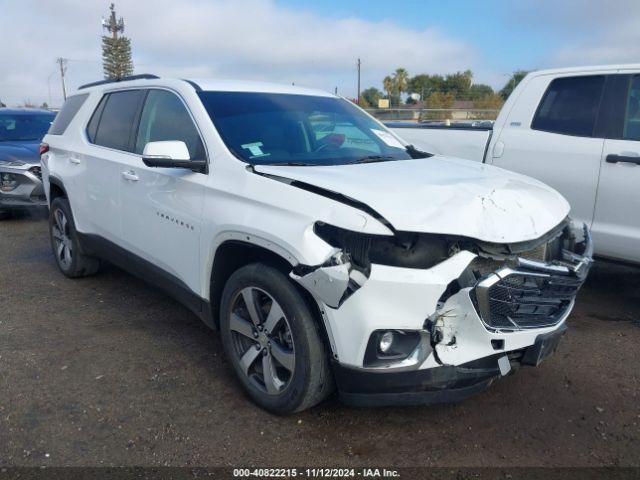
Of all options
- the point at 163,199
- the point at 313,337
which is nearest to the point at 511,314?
the point at 313,337

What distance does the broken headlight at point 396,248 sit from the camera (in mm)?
2537

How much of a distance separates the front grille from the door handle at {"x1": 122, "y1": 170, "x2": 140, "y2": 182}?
99.7 inches

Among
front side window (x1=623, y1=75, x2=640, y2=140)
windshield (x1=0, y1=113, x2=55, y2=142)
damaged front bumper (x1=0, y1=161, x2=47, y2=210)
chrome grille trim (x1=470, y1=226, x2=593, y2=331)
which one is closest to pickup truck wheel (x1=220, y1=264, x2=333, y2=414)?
chrome grille trim (x1=470, y1=226, x2=593, y2=331)

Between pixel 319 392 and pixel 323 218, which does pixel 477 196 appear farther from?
pixel 319 392

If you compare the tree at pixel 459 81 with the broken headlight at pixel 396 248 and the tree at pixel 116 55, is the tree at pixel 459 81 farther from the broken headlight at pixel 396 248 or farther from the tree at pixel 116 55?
the broken headlight at pixel 396 248

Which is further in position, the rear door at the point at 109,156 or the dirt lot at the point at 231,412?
the rear door at the point at 109,156

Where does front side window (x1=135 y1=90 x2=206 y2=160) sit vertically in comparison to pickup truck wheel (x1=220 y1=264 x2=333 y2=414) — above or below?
above

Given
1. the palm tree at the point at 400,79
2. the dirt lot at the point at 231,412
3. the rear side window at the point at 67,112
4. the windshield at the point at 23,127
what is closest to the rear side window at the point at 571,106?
the dirt lot at the point at 231,412

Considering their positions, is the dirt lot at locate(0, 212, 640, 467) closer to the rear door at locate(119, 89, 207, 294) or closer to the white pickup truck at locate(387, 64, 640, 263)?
the rear door at locate(119, 89, 207, 294)

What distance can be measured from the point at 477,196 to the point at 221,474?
5.90ft

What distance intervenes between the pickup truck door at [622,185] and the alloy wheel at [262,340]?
9.67ft

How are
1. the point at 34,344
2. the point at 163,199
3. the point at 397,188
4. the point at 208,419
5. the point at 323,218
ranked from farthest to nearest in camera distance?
the point at 34,344
the point at 163,199
the point at 208,419
the point at 397,188
the point at 323,218

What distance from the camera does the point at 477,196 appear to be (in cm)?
272

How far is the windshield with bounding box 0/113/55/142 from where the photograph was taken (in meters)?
9.63
